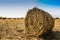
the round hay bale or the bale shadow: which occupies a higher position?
the round hay bale

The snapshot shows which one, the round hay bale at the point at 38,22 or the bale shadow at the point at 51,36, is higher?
the round hay bale at the point at 38,22

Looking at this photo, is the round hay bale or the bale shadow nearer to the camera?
the round hay bale

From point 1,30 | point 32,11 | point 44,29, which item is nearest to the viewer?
point 44,29

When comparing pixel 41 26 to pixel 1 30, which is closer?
pixel 41 26

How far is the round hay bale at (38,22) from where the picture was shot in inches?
562

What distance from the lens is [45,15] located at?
1456cm

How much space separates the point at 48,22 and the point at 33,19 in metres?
1.03

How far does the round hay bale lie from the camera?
1427 cm

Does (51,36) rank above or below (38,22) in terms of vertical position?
below

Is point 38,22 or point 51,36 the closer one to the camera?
point 38,22

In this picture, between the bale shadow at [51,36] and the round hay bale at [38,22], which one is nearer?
the round hay bale at [38,22]

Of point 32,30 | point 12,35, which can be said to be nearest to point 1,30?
point 12,35

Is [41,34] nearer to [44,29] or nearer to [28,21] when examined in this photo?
[44,29]

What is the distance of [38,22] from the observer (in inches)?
570
